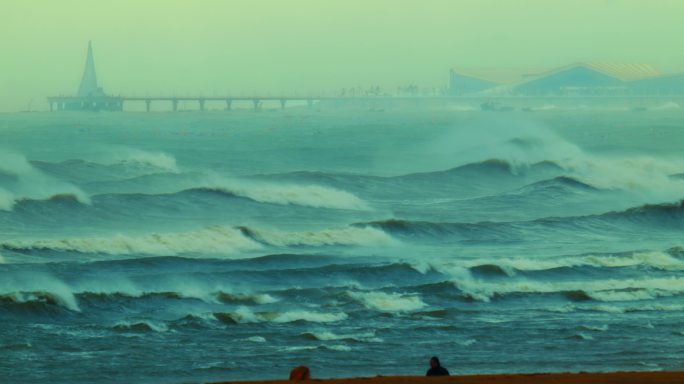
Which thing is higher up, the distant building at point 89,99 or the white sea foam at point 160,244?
the distant building at point 89,99

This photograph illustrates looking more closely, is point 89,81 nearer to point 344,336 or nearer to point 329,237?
point 329,237

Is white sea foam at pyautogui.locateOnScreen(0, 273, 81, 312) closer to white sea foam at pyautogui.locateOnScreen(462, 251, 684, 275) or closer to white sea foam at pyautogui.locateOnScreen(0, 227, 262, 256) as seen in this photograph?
white sea foam at pyautogui.locateOnScreen(0, 227, 262, 256)

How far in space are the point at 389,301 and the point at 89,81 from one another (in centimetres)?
740

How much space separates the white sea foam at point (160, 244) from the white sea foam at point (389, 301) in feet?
11.0

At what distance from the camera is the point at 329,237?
1506 centimetres

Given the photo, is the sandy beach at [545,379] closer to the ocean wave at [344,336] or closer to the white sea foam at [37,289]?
the ocean wave at [344,336]

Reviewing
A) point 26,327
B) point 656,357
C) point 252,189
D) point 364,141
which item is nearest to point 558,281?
point 656,357

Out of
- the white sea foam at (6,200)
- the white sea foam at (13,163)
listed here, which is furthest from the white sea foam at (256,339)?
the white sea foam at (13,163)

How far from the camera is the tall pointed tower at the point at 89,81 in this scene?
16.2 metres

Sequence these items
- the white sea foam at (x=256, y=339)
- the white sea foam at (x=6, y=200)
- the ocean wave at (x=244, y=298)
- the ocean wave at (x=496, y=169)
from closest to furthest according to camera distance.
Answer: the white sea foam at (x=256, y=339)
the ocean wave at (x=244, y=298)
the white sea foam at (x=6, y=200)
the ocean wave at (x=496, y=169)

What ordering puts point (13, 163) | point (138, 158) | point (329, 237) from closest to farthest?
point (329, 237) < point (13, 163) < point (138, 158)

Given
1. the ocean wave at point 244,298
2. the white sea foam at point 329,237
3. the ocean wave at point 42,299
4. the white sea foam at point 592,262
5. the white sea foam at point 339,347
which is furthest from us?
the white sea foam at point 329,237

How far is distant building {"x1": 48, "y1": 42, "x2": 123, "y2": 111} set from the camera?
16.3 metres

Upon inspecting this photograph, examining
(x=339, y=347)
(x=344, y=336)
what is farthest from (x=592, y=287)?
(x=339, y=347)
